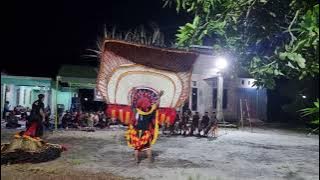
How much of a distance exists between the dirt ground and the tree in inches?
154

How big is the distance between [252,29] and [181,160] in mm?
5656

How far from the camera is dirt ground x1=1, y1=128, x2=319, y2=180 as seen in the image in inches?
294

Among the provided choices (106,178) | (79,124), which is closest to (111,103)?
(106,178)

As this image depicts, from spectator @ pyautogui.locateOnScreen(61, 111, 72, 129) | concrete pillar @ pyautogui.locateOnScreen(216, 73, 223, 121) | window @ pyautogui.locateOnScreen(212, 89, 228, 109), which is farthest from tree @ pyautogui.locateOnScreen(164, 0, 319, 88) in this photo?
window @ pyautogui.locateOnScreen(212, 89, 228, 109)

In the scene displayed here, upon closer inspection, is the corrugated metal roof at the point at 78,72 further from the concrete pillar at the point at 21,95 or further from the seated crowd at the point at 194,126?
the seated crowd at the point at 194,126

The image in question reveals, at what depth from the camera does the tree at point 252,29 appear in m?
3.35

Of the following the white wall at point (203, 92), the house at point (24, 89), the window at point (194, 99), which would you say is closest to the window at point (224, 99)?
the white wall at point (203, 92)

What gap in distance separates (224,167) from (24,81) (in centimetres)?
975

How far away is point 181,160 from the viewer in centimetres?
895

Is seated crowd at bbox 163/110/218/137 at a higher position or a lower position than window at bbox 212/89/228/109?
lower

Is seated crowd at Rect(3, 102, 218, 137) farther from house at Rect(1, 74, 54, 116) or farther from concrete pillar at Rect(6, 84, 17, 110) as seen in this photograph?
concrete pillar at Rect(6, 84, 17, 110)

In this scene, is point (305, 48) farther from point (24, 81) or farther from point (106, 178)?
point (24, 81)

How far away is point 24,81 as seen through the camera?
15.5 metres

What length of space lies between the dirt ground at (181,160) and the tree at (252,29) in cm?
391
